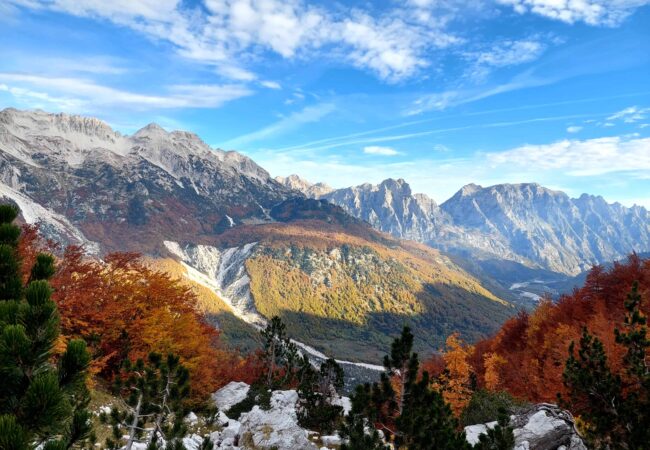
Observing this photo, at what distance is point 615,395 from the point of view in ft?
49.6

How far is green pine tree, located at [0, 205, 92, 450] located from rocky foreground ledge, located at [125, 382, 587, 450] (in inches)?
444

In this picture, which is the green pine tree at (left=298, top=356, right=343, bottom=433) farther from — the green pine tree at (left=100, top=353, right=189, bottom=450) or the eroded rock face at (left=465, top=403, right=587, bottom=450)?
the green pine tree at (left=100, top=353, right=189, bottom=450)

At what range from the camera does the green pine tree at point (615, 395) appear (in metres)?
13.9

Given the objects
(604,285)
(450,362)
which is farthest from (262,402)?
(604,285)

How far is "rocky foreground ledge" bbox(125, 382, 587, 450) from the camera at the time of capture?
16.9m

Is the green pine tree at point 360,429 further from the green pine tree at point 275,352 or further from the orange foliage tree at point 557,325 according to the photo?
the green pine tree at point 275,352

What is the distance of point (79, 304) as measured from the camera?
32.0m

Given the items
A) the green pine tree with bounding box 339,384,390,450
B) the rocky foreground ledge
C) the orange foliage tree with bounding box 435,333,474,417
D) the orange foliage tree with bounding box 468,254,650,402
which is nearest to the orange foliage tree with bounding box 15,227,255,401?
the rocky foreground ledge

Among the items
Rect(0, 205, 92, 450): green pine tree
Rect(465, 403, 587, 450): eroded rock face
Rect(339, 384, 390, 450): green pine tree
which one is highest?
Rect(0, 205, 92, 450): green pine tree

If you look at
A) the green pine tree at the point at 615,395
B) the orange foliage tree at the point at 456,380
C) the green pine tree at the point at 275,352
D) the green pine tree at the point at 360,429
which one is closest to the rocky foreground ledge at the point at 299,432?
the green pine tree at the point at 615,395

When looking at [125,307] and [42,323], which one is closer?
[42,323]

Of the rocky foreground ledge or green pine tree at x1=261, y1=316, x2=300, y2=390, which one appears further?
green pine tree at x1=261, y1=316, x2=300, y2=390

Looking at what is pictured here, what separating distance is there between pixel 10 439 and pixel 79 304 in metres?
33.4

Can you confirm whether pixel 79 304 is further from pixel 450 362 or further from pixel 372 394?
pixel 450 362
